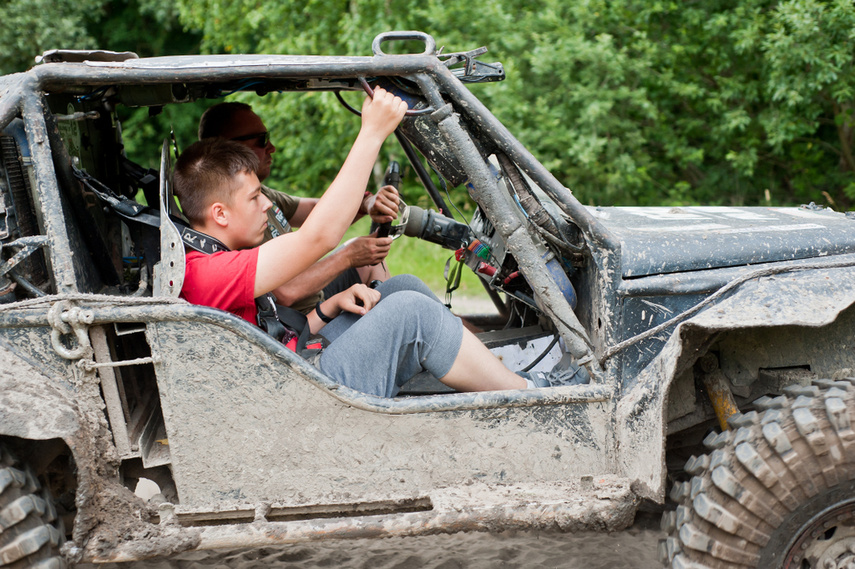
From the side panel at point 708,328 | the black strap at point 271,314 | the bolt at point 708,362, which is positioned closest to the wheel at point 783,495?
the side panel at point 708,328

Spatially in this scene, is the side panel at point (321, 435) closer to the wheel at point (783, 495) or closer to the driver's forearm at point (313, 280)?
the wheel at point (783, 495)

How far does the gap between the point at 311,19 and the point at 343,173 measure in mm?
7538

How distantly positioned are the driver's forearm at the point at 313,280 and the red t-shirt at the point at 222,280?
1.74 ft

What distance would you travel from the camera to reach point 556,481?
213 cm

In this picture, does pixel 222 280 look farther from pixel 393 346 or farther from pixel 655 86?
pixel 655 86

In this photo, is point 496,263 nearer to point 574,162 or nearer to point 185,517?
point 185,517

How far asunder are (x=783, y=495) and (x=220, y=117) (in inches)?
104

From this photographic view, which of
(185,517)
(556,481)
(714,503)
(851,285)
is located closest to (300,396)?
(185,517)

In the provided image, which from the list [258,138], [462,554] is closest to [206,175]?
[258,138]

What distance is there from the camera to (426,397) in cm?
208

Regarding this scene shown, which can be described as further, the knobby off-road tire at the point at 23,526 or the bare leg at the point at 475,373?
the bare leg at the point at 475,373

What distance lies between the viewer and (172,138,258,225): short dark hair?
2.41 metres

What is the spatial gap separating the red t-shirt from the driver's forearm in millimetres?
531

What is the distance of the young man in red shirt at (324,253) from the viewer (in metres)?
2.14
